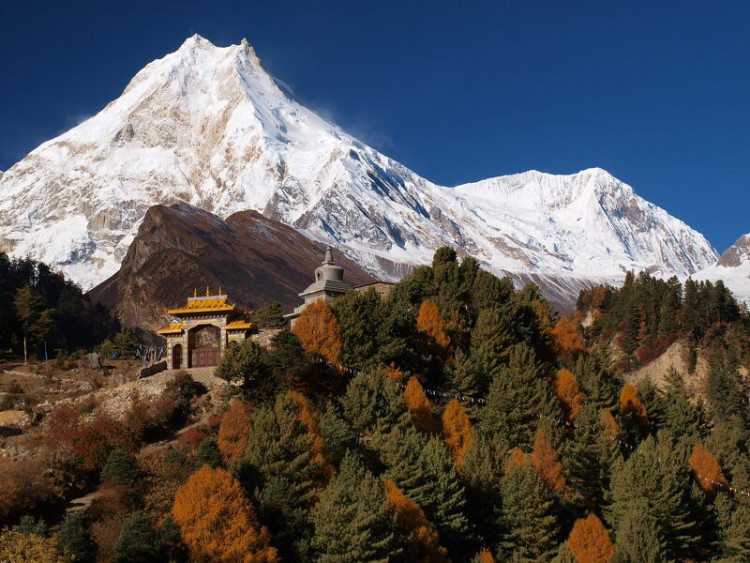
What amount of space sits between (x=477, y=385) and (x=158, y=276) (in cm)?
11033

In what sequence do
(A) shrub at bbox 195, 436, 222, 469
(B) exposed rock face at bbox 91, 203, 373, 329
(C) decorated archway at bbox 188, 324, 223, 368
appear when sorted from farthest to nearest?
1. (B) exposed rock face at bbox 91, 203, 373, 329
2. (C) decorated archway at bbox 188, 324, 223, 368
3. (A) shrub at bbox 195, 436, 222, 469

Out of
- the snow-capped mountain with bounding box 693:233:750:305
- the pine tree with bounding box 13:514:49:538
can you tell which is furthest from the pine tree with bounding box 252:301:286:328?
the snow-capped mountain with bounding box 693:233:750:305

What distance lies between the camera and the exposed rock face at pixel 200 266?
14150cm

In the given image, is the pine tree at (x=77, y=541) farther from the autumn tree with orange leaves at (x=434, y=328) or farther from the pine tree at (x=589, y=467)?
the autumn tree with orange leaves at (x=434, y=328)

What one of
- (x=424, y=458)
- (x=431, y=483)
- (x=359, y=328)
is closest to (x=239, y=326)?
(x=359, y=328)

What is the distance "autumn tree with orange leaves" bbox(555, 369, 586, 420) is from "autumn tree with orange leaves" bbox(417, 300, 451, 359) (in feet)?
23.2

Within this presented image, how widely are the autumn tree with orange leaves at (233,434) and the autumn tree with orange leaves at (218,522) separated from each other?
4.33 m

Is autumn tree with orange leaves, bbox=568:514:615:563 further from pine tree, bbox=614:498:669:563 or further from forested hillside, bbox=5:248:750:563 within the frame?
pine tree, bbox=614:498:669:563

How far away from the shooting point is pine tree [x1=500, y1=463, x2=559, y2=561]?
35.9 meters

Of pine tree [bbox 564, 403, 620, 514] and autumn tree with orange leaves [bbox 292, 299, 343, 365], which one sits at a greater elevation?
autumn tree with orange leaves [bbox 292, 299, 343, 365]

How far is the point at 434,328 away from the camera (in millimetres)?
50000

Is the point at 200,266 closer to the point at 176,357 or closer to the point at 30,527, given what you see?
the point at 176,357

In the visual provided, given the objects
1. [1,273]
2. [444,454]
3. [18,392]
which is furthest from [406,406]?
[1,273]

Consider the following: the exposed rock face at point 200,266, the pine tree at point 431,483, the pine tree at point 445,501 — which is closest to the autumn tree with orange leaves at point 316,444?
the pine tree at point 431,483
